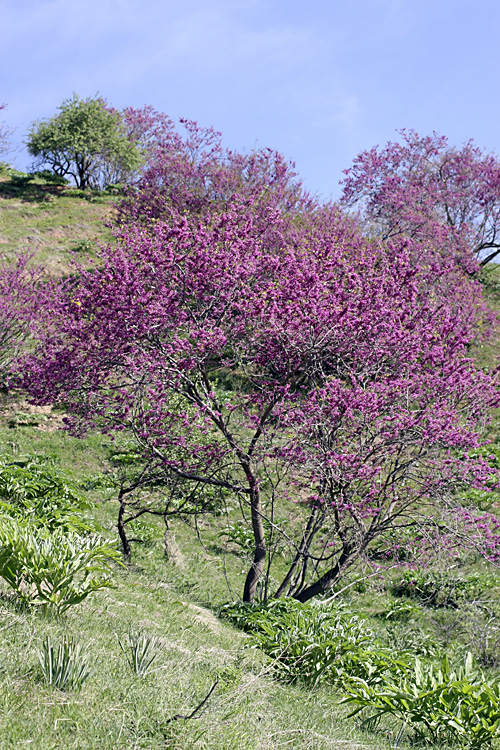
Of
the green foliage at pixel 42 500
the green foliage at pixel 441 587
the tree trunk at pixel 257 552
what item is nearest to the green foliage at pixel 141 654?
the green foliage at pixel 42 500

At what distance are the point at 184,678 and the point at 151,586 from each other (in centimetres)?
309

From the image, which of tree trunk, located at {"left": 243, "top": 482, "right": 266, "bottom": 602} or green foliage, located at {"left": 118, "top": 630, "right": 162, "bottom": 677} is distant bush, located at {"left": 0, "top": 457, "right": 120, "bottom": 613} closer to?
green foliage, located at {"left": 118, "top": 630, "right": 162, "bottom": 677}

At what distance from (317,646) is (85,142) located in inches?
1400

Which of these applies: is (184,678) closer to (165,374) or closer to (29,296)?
(165,374)

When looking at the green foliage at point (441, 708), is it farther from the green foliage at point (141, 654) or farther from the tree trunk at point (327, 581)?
the tree trunk at point (327, 581)

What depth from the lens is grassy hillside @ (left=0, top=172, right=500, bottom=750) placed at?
3199mm

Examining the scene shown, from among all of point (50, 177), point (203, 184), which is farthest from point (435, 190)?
point (50, 177)

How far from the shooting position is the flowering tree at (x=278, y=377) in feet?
24.8

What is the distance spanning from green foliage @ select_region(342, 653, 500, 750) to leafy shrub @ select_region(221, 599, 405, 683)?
1.09 feet

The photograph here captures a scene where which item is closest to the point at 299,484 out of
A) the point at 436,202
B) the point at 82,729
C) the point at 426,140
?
the point at 82,729

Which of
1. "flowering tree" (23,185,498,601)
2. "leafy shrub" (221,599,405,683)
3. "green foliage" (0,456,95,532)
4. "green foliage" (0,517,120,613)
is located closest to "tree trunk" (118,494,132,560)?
"green foliage" (0,456,95,532)

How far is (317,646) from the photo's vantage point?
17.2ft

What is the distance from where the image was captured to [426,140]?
97.9ft

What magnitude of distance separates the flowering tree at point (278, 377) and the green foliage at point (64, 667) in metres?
4.00
